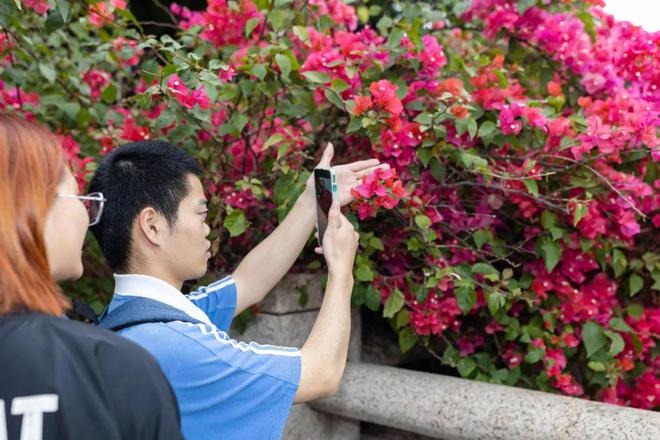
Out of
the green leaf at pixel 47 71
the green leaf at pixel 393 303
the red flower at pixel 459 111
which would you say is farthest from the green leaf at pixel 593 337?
the green leaf at pixel 47 71

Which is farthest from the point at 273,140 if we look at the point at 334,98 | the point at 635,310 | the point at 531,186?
the point at 635,310

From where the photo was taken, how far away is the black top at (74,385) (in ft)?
3.16

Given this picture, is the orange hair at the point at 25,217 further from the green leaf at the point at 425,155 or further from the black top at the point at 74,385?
the green leaf at the point at 425,155

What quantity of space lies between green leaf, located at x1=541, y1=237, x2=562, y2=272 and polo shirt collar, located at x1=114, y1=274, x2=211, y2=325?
1.30 meters

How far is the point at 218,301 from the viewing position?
6.37 feet

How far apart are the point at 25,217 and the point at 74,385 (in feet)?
0.77

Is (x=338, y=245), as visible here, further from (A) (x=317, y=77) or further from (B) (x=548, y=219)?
(B) (x=548, y=219)

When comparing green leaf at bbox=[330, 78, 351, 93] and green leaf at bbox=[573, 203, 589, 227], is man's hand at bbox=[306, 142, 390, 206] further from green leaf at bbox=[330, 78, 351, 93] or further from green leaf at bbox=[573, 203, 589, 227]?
green leaf at bbox=[573, 203, 589, 227]

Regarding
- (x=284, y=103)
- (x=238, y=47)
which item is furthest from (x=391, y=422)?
(x=238, y=47)

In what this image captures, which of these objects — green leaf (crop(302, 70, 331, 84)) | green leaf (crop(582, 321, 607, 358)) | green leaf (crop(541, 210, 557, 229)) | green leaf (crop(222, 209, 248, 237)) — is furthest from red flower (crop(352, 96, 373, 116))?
green leaf (crop(582, 321, 607, 358))

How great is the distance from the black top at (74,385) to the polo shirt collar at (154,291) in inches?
21.2

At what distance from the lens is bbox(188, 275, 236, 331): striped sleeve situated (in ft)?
6.31

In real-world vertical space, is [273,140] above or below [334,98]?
below

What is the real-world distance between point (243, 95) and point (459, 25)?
1.23 metres
